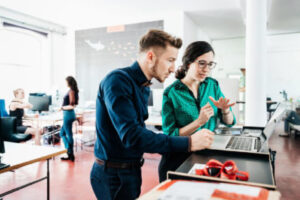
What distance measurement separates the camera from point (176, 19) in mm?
5965

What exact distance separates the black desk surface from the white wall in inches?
359

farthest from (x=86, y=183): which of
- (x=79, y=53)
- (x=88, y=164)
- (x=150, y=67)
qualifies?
(x=79, y=53)

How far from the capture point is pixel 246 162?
98 centimetres

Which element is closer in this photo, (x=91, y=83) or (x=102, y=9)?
(x=102, y=9)

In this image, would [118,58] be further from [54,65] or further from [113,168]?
[113,168]

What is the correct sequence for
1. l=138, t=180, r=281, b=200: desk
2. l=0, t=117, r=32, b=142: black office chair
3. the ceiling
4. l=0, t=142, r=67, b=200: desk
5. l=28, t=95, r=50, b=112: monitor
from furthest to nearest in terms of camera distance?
the ceiling
l=28, t=95, r=50, b=112: monitor
l=0, t=117, r=32, b=142: black office chair
l=0, t=142, r=67, b=200: desk
l=138, t=180, r=281, b=200: desk

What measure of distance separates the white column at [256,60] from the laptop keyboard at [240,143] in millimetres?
2398

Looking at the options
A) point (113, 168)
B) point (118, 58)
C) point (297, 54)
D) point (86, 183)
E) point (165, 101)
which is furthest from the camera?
point (297, 54)

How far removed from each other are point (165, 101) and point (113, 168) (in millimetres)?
487

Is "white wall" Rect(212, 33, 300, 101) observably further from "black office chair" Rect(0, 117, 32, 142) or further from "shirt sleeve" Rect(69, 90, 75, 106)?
"black office chair" Rect(0, 117, 32, 142)

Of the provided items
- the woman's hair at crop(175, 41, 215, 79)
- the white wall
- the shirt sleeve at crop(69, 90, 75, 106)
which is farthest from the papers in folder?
the white wall

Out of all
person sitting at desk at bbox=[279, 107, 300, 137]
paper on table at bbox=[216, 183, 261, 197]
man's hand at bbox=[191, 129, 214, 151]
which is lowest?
person sitting at desk at bbox=[279, 107, 300, 137]

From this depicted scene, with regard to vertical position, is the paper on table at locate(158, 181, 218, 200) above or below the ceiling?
below

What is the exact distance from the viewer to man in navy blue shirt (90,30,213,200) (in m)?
0.99
